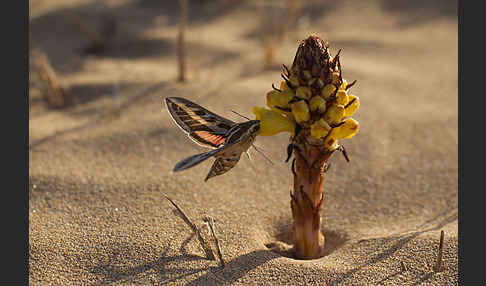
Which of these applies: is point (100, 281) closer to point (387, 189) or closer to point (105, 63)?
point (387, 189)

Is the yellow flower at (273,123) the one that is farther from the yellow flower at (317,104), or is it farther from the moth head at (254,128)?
the yellow flower at (317,104)

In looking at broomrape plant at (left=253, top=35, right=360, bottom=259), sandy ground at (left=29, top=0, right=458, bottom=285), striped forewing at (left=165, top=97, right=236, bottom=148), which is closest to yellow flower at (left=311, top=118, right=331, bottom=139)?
broomrape plant at (left=253, top=35, right=360, bottom=259)

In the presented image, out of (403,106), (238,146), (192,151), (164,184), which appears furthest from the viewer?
(403,106)

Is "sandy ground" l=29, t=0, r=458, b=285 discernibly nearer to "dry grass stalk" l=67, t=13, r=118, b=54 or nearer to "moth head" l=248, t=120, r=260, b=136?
"dry grass stalk" l=67, t=13, r=118, b=54

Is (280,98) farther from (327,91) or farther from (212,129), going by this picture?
(212,129)

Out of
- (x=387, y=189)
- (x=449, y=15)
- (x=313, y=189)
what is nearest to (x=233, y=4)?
(x=449, y=15)

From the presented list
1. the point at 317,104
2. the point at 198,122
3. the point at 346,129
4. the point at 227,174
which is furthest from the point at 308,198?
the point at 227,174
